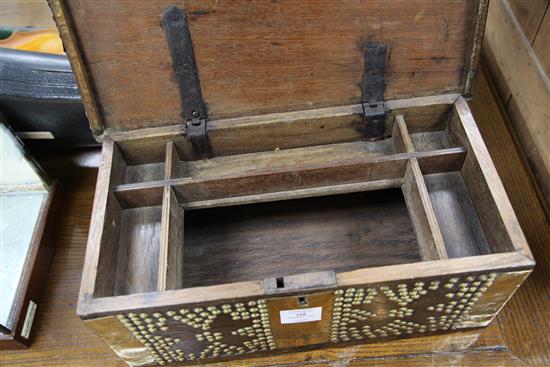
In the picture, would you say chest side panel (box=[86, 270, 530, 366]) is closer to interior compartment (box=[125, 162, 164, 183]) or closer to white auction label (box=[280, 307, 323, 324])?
white auction label (box=[280, 307, 323, 324])

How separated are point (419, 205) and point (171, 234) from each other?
1.97 ft

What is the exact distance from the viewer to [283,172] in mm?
1284

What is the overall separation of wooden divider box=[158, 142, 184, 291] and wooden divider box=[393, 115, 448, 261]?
22.9 inches

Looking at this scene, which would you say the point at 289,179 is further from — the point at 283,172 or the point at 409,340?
the point at 409,340

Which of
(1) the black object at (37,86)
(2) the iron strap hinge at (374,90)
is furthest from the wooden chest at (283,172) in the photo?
(1) the black object at (37,86)

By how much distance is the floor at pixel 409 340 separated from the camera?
1308mm

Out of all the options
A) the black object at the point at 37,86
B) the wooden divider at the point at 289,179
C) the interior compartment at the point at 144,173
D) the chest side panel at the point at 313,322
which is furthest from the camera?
the black object at the point at 37,86

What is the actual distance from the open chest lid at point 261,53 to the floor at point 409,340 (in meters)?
0.47

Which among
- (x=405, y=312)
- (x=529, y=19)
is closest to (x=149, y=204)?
(x=405, y=312)

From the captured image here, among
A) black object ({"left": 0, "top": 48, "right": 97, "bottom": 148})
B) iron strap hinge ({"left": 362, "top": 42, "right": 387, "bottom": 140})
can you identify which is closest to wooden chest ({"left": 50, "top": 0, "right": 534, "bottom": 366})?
iron strap hinge ({"left": 362, "top": 42, "right": 387, "bottom": 140})

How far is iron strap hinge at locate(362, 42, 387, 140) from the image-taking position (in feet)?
4.09

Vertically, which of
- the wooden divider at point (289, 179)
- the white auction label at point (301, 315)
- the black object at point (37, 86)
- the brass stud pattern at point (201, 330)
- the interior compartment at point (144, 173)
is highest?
the black object at point (37, 86)

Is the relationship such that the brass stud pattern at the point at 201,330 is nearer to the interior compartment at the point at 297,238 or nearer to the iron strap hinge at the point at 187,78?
the interior compartment at the point at 297,238

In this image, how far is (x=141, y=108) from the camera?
131cm
